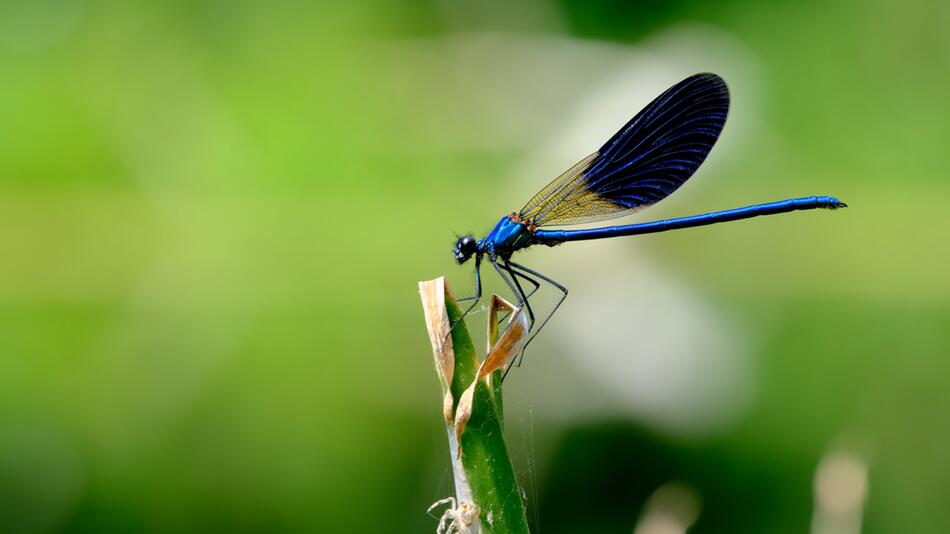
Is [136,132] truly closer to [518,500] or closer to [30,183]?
[30,183]

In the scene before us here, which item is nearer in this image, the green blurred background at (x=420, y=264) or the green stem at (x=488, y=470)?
the green stem at (x=488, y=470)

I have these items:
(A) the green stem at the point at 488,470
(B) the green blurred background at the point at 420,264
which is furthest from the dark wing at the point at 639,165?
(A) the green stem at the point at 488,470

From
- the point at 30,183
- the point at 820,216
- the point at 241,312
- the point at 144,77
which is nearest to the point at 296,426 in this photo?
the point at 241,312

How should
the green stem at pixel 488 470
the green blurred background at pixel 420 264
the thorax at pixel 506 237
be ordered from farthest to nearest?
1. the green blurred background at pixel 420 264
2. the thorax at pixel 506 237
3. the green stem at pixel 488 470

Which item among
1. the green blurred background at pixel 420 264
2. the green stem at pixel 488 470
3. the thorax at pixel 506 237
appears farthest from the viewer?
the green blurred background at pixel 420 264

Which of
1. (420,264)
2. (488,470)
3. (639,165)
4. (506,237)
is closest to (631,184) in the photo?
(639,165)

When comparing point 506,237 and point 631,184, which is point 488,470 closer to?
point 506,237

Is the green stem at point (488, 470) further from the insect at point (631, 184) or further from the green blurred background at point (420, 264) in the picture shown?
the green blurred background at point (420, 264)
